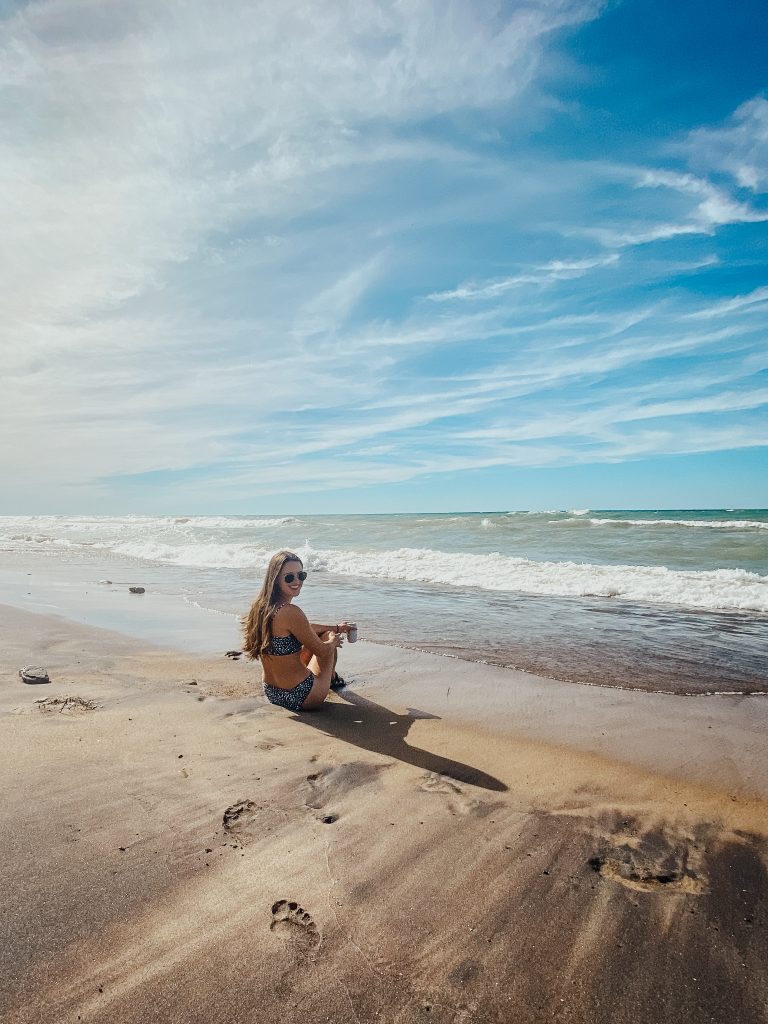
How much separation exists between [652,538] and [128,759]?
2263 cm

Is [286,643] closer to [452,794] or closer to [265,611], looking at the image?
[265,611]

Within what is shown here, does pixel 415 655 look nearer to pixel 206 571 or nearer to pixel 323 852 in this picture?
pixel 323 852

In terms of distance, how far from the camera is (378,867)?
99.1 inches

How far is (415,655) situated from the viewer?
669cm

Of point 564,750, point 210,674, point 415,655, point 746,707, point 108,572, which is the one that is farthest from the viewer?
point 108,572

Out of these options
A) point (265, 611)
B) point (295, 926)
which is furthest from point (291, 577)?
point (295, 926)

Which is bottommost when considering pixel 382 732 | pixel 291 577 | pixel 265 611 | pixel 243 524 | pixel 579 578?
pixel 382 732

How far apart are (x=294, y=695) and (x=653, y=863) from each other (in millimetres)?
3022

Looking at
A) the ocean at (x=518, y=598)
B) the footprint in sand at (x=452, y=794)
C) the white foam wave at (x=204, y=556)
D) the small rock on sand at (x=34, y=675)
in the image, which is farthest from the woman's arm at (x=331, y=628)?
the white foam wave at (x=204, y=556)

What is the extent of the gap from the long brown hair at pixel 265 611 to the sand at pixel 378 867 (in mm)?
616

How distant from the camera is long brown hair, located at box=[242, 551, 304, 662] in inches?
190

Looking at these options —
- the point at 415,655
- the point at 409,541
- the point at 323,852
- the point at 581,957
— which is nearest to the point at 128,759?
the point at 323,852

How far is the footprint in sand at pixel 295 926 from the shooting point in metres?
2.06

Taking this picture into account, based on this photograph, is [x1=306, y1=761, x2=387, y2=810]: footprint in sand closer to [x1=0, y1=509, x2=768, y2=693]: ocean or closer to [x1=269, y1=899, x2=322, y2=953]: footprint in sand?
[x1=269, y1=899, x2=322, y2=953]: footprint in sand
